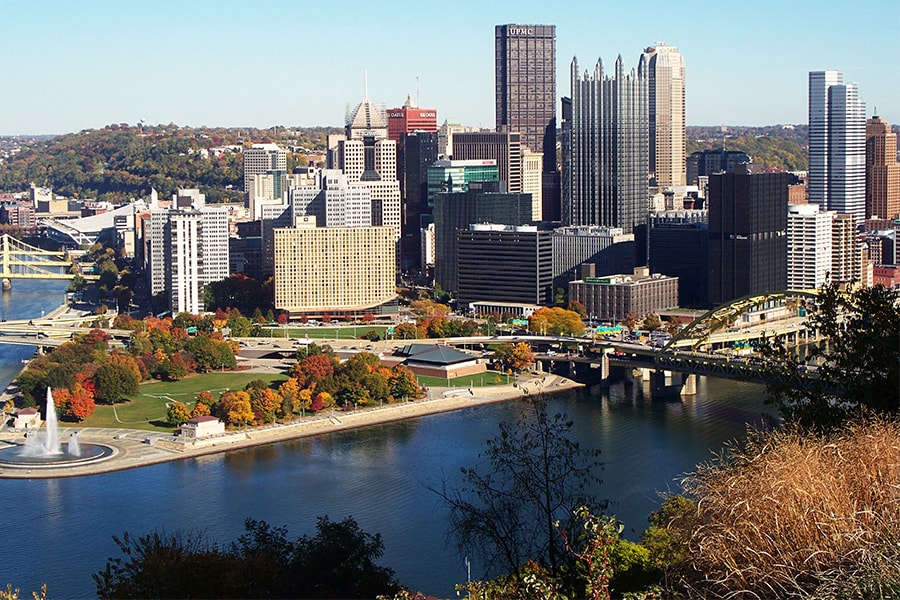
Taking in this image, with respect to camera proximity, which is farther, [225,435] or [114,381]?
[114,381]

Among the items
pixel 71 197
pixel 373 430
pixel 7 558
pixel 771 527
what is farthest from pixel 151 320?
pixel 71 197

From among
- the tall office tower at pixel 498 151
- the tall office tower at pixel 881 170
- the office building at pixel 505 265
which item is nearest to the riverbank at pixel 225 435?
the office building at pixel 505 265

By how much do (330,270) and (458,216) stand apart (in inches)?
118

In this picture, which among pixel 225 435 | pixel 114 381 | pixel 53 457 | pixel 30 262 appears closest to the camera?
pixel 53 457

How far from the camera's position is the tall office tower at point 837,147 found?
2338 centimetres

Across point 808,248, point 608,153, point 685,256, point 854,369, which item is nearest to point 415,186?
point 608,153

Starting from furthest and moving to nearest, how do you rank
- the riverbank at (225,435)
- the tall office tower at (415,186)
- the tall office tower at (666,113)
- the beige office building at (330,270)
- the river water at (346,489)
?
the tall office tower at (666,113), the tall office tower at (415,186), the beige office building at (330,270), the riverbank at (225,435), the river water at (346,489)

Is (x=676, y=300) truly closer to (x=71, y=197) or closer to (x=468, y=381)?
(x=468, y=381)

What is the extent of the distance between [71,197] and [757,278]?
2024 centimetres

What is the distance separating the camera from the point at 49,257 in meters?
25.1

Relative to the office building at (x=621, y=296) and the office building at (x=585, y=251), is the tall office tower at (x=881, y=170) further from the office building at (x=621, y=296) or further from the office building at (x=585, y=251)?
the office building at (x=621, y=296)

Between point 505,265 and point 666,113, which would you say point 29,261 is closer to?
point 505,265

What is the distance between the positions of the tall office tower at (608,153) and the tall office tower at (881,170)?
5758 mm

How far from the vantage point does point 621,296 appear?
54.0 ft
